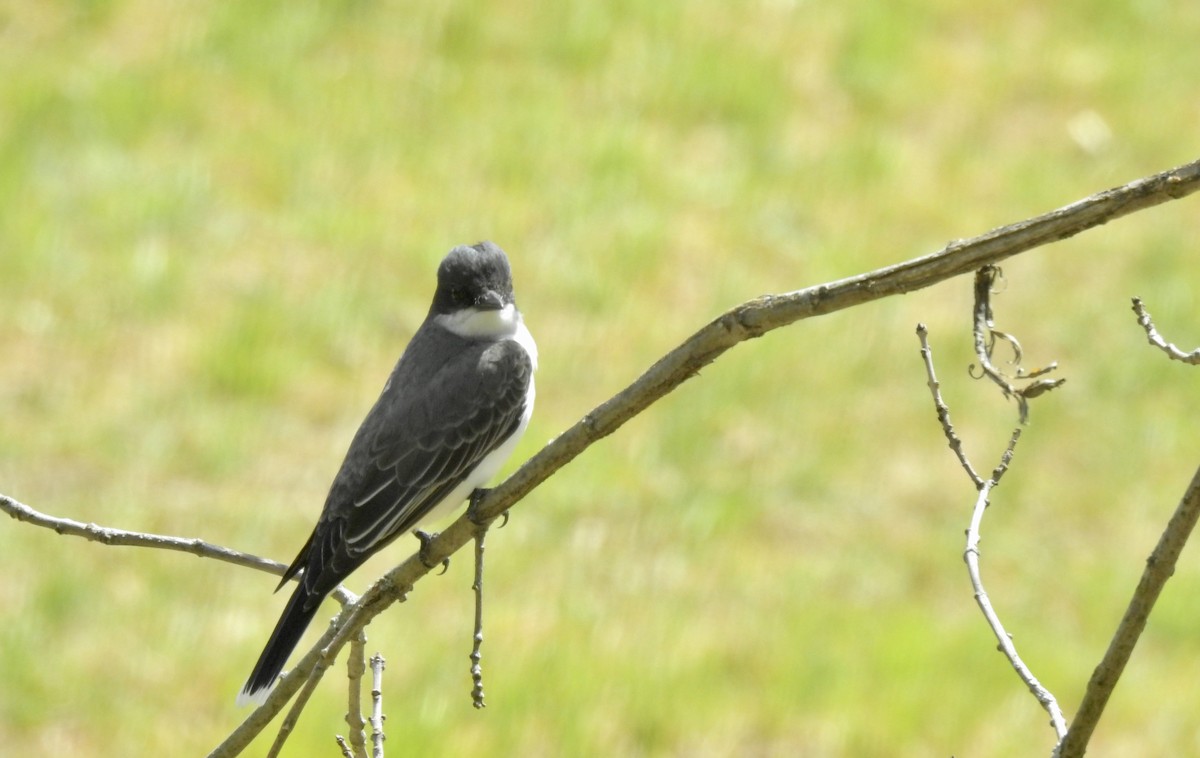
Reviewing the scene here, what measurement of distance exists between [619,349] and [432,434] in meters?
4.18

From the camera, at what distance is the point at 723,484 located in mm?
7738

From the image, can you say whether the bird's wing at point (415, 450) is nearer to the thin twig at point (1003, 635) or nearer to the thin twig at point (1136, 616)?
the thin twig at point (1003, 635)

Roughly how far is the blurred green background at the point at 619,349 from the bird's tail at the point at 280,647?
196 cm

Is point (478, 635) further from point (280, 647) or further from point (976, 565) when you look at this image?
point (280, 647)

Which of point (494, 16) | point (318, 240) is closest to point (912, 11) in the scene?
point (494, 16)

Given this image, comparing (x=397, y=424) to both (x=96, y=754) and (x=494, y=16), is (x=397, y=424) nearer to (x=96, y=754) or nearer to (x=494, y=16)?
(x=96, y=754)

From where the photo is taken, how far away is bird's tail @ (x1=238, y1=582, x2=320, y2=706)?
12.5 ft

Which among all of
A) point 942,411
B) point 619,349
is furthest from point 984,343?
point 619,349

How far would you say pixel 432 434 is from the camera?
170 inches

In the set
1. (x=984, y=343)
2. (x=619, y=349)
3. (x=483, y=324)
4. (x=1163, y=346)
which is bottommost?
(x=1163, y=346)

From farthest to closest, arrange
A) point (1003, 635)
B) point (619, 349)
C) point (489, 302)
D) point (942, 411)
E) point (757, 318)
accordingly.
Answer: point (619, 349)
point (489, 302)
point (942, 411)
point (1003, 635)
point (757, 318)

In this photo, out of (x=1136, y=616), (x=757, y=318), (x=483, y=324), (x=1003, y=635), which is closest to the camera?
(x=1136, y=616)

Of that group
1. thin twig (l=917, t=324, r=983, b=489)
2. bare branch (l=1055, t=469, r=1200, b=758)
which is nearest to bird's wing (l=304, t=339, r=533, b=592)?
thin twig (l=917, t=324, r=983, b=489)

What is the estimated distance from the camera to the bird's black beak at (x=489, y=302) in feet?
15.0
